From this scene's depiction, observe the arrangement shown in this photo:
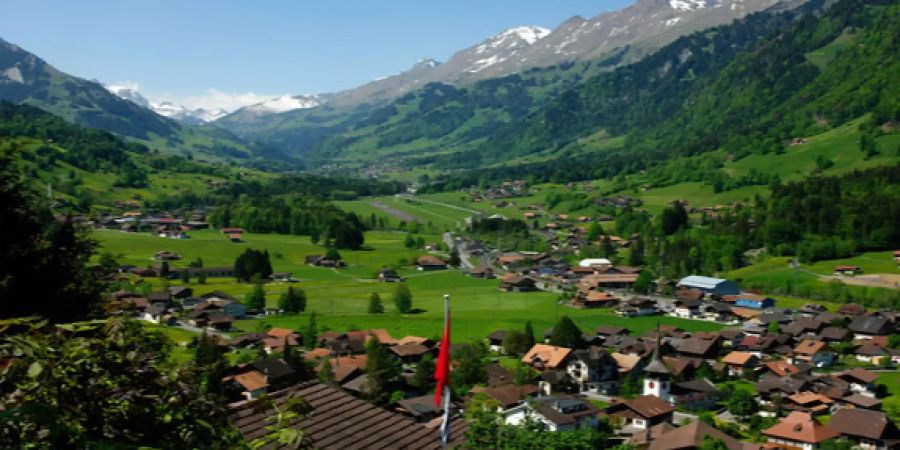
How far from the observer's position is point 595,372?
4922 centimetres

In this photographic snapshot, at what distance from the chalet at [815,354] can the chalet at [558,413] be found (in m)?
24.2

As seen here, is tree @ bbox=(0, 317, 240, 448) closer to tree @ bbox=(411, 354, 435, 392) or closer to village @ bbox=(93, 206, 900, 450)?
village @ bbox=(93, 206, 900, 450)

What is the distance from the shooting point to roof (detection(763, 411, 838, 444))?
1368 inches

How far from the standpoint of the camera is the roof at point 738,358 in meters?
52.0

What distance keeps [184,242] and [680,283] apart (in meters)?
69.4

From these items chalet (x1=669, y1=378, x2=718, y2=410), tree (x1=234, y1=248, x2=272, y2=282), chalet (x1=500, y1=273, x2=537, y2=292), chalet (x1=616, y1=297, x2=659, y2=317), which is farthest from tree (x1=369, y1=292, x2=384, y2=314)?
chalet (x1=669, y1=378, x2=718, y2=410)

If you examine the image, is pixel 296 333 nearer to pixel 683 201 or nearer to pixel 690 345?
pixel 690 345

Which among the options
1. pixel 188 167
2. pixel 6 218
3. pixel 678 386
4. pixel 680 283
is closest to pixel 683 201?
pixel 680 283

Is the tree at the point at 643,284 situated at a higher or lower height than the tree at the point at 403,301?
lower

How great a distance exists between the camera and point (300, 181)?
7470 inches

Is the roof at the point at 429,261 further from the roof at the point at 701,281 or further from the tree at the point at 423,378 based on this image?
the tree at the point at 423,378

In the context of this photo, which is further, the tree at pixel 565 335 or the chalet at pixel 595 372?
the tree at pixel 565 335

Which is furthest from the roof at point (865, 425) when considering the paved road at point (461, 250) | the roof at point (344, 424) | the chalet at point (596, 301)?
the paved road at point (461, 250)

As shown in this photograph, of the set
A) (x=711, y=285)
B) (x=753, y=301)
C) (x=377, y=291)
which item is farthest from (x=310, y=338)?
(x=711, y=285)
